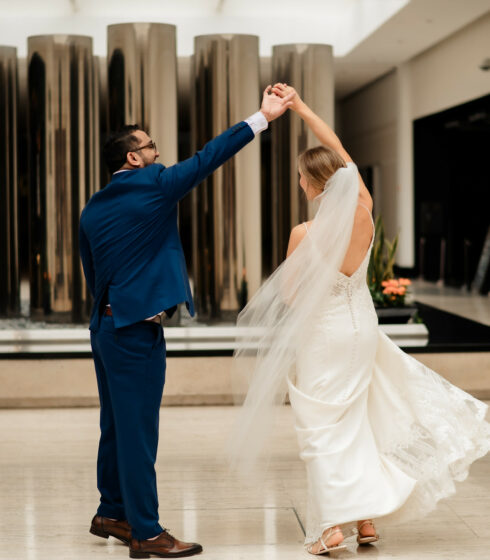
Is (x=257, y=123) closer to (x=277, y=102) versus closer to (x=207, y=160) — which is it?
(x=277, y=102)

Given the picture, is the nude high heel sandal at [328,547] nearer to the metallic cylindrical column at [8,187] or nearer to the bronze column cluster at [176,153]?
the bronze column cluster at [176,153]

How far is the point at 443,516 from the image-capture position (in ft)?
13.7

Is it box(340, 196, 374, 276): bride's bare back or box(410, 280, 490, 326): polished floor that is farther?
box(410, 280, 490, 326): polished floor

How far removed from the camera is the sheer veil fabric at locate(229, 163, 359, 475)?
3635 mm

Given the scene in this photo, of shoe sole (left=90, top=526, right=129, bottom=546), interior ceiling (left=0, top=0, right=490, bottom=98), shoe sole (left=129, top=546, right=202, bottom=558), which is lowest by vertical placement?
shoe sole (left=129, top=546, right=202, bottom=558)

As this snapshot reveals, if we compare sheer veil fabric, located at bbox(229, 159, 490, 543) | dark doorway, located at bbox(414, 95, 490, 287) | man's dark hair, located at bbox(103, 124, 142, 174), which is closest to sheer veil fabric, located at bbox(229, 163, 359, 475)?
sheer veil fabric, located at bbox(229, 159, 490, 543)

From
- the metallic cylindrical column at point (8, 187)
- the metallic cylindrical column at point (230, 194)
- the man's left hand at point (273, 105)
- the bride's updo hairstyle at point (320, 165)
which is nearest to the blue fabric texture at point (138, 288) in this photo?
the man's left hand at point (273, 105)

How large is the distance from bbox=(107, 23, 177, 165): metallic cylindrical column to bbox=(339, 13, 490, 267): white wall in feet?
22.7

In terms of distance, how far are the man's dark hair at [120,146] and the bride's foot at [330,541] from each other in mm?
1595

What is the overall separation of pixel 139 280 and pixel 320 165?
855 mm

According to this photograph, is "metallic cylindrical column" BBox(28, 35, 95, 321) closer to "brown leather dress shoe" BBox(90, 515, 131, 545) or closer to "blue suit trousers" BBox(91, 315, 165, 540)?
"brown leather dress shoe" BBox(90, 515, 131, 545)

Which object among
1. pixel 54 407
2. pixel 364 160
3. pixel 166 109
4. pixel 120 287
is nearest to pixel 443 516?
pixel 120 287

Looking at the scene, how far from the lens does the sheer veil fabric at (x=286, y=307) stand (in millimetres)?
3635

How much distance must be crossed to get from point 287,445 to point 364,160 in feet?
52.4
